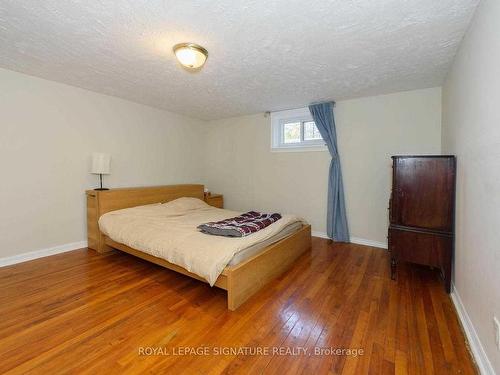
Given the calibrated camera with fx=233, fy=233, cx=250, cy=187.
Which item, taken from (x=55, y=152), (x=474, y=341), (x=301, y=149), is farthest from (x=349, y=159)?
(x=55, y=152)

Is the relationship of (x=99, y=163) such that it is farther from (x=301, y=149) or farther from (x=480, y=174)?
(x=480, y=174)

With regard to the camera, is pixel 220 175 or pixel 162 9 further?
pixel 220 175

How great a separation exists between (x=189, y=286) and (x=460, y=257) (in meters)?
2.39

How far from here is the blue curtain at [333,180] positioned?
11.8ft

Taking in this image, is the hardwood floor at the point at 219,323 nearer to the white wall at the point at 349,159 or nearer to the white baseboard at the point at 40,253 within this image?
the white baseboard at the point at 40,253

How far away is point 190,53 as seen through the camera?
2.02 metres

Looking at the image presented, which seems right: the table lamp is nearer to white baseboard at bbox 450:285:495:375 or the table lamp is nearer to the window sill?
the window sill

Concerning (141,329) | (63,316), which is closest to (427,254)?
(141,329)

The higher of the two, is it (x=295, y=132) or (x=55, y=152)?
(x=295, y=132)

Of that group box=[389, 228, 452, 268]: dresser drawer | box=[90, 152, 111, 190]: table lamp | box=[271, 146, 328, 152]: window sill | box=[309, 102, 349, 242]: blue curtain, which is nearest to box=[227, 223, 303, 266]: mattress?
box=[309, 102, 349, 242]: blue curtain

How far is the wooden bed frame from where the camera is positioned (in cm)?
195

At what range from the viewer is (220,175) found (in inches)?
197

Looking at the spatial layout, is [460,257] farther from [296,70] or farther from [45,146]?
[45,146]

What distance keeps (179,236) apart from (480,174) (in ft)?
7.82
